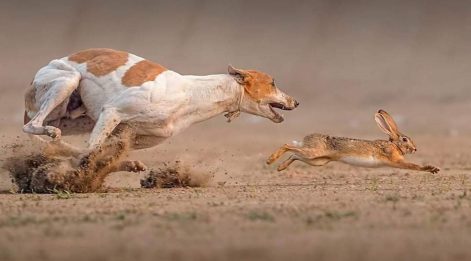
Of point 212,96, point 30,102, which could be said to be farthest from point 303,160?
point 30,102

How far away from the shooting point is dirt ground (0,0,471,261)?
7.21 metres

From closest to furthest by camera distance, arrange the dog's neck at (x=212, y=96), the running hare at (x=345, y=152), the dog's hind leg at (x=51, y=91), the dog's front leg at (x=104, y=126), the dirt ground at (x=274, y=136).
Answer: the dirt ground at (x=274, y=136) < the dog's front leg at (x=104, y=126) < the dog's hind leg at (x=51, y=91) < the dog's neck at (x=212, y=96) < the running hare at (x=345, y=152)

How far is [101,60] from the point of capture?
11.1 meters

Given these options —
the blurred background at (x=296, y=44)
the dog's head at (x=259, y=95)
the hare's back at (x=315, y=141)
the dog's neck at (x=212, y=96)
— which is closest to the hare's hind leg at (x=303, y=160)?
the hare's back at (x=315, y=141)

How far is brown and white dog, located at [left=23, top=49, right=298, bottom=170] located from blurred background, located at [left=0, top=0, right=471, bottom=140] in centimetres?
1650

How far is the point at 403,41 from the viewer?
122ft

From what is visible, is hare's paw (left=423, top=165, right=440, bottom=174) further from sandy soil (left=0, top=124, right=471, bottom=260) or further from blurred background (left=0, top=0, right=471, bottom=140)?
blurred background (left=0, top=0, right=471, bottom=140)

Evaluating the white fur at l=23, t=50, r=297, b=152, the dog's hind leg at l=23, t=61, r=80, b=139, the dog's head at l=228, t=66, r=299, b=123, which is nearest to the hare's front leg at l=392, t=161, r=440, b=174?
the dog's head at l=228, t=66, r=299, b=123

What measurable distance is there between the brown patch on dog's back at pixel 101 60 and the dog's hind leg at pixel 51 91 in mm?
148

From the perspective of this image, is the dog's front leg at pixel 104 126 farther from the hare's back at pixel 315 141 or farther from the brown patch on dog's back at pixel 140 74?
the hare's back at pixel 315 141

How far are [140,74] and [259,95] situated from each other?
1286 millimetres

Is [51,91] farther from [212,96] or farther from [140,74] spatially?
[212,96]

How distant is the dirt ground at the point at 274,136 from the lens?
23.7ft

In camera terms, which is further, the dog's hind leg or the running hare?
the running hare
